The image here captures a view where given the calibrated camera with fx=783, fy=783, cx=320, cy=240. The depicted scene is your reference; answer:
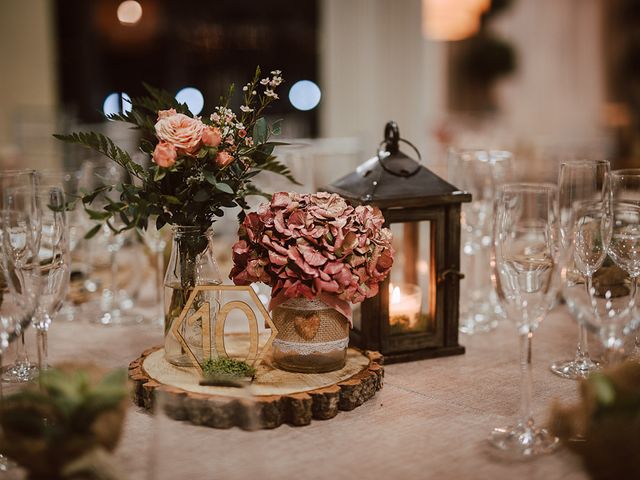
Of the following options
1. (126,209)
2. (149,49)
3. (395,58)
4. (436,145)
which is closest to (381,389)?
(126,209)

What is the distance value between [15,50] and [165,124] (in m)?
5.06

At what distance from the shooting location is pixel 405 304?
158 centimetres

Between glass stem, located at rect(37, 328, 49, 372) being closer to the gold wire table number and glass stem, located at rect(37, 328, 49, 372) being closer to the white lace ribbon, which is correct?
the gold wire table number

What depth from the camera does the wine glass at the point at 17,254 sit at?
118 centimetres

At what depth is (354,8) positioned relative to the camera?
21.5 feet

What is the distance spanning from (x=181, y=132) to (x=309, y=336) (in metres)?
0.41

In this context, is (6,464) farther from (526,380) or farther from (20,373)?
(526,380)

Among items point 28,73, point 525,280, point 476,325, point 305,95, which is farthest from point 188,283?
point 305,95

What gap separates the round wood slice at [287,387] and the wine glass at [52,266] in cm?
18

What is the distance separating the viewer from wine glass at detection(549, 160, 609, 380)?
148 centimetres

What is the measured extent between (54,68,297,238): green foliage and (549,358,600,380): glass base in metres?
0.69

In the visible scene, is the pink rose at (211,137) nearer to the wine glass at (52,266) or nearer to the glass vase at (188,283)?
the glass vase at (188,283)

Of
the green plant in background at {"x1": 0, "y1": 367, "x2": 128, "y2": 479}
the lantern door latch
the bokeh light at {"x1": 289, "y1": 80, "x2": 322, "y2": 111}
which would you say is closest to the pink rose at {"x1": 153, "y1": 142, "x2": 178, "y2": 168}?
the green plant in background at {"x1": 0, "y1": 367, "x2": 128, "y2": 479}

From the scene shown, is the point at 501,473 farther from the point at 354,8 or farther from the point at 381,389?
the point at 354,8
